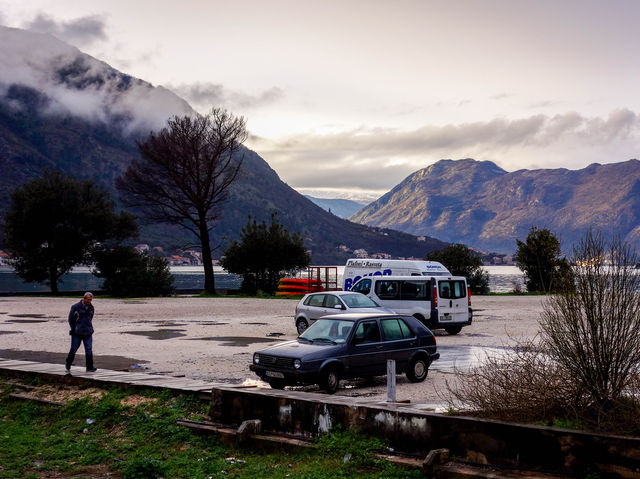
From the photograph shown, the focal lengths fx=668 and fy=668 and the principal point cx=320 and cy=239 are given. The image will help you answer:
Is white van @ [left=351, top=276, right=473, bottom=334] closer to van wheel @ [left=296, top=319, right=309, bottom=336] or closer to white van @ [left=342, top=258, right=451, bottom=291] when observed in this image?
van wheel @ [left=296, top=319, right=309, bottom=336]

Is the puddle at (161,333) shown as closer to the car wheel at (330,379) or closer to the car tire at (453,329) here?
the car tire at (453,329)

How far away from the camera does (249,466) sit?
351 inches

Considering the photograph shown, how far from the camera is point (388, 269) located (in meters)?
32.3

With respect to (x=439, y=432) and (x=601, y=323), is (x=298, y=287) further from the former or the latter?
(x=601, y=323)

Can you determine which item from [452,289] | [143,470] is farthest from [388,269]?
[143,470]

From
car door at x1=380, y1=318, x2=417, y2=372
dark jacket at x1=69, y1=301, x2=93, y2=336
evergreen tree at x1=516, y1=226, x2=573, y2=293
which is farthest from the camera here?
evergreen tree at x1=516, y1=226, x2=573, y2=293

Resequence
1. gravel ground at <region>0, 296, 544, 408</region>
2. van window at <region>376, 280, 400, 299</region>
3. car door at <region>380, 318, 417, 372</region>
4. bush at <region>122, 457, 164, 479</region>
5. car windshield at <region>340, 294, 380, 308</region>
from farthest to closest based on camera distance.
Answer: van window at <region>376, 280, 400, 299</region> < car windshield at <region>340, 294, 380, 308</region> < gravel ground at <region>0, 296, 544, 408</region> < car door at <region>380, 318, 417, 372</region> < bush at <region>122, 457, 164, 479</region>

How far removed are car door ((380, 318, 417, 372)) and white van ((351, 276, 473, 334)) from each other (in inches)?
365

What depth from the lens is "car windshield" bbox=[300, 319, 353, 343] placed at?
13621mm

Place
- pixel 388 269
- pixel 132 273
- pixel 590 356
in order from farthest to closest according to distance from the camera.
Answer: pixel 132 273 → pixel 388 269 → pixel 590 356

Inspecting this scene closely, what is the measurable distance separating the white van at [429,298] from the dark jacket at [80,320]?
39.9 feet

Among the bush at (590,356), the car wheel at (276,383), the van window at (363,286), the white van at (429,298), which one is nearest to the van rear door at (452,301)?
the white van at (429,298)

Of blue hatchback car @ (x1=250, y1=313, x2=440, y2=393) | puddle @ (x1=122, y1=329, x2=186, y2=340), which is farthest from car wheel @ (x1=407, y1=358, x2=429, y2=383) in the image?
puddle @ (x1=122, y1=329, x2=186, y2=340)

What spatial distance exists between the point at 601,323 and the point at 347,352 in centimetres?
615
